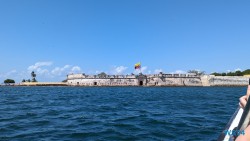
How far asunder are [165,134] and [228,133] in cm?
635

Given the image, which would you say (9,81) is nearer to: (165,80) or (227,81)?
(165,80)

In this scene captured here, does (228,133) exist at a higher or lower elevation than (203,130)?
higher

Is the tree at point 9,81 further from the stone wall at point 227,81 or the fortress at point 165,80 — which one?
the stone wall at point 227,81

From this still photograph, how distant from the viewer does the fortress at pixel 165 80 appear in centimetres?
10219

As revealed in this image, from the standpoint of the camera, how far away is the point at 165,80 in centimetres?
10338

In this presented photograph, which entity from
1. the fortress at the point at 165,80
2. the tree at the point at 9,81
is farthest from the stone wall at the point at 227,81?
the tree at the point at 9,81

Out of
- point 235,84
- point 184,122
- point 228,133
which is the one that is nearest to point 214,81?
point 235,84

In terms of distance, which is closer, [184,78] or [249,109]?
[249,109]

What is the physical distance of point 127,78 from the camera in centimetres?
10544

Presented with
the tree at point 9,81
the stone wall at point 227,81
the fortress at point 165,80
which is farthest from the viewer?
the tree at point 9,81

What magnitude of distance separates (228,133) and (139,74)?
10310cm

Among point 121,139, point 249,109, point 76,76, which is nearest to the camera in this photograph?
point 249,109

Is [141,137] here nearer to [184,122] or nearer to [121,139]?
[121,139]

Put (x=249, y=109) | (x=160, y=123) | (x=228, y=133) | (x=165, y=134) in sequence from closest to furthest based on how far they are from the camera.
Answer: (x=249, y=109)
(x=228, y=133)
(x=165, y=134)
(x=160, y=123)
